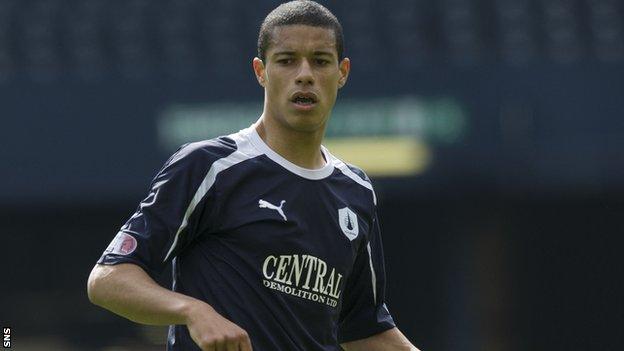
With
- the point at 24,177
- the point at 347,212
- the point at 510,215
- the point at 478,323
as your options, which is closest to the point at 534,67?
the point at 510,215

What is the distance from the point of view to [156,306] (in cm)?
385

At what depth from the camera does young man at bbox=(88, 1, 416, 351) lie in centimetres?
401

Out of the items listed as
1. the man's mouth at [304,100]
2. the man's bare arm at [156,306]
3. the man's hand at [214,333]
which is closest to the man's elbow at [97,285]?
the man's bare arm at [156,306]

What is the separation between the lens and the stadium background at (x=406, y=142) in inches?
529

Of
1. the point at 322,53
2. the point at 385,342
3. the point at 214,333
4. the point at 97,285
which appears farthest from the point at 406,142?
the point at 214,333

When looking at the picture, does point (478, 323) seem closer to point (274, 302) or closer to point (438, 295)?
point (438, 295)

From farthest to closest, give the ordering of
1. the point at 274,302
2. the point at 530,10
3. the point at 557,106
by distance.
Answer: the point at 530,10 → the point at 557,106 → the point at 274,302

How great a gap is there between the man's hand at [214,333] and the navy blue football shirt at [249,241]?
33 centimetres

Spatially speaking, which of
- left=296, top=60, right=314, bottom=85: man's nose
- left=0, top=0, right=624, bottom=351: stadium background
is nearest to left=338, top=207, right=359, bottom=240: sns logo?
left=296, top=60, right=314, bottom=85: man's nose

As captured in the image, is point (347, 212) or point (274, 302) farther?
point (347, 212)

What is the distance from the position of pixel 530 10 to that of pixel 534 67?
3.50 ft

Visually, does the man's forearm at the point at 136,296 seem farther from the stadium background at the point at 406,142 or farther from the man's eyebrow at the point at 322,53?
the stadium background at the point at 406,142

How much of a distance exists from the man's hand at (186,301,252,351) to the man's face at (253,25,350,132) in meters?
0.79

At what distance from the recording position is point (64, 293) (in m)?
14.9
